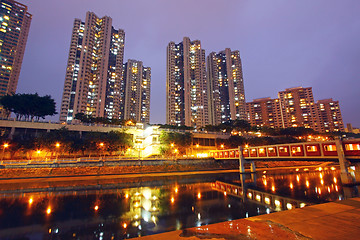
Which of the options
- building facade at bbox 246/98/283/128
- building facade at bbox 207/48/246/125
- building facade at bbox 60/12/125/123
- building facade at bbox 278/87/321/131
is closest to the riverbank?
building facade at bbox 60/12/125/123

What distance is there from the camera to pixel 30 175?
35438 millimetres

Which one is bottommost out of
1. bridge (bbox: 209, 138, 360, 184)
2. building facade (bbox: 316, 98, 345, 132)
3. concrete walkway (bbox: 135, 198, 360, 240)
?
concrete walkway (bbox: 135, 198, 360, 240)

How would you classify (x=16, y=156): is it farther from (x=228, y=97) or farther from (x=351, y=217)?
(x=228, y=97)

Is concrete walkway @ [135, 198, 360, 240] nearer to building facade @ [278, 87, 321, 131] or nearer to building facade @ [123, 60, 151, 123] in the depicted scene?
building facade @ [123, 60, 151, 123]

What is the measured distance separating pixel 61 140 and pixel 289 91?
22518 cm

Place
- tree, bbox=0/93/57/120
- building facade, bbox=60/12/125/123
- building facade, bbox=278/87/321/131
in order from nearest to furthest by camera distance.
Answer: tree, bbox=0/93/57/120 → building facade, bbox=60/12/125/123 → building facade, bbox=278/87/321/131

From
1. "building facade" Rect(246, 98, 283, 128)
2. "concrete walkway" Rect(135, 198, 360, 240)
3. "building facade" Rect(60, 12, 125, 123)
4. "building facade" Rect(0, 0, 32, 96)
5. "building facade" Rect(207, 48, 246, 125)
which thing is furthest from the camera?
"building facade" Rect(246, 98, 283, 128)

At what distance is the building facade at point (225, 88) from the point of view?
160 m

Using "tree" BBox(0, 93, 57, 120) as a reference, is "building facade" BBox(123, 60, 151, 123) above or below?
above

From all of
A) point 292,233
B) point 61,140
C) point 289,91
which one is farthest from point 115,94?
point 289,91

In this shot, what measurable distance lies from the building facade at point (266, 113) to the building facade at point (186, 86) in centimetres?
8431

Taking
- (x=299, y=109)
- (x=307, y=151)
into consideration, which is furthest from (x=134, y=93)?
(x=299, y=109)

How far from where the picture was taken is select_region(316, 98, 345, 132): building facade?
173 m

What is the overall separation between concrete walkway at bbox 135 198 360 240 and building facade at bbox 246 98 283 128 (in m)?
199
